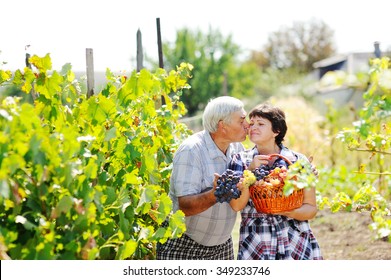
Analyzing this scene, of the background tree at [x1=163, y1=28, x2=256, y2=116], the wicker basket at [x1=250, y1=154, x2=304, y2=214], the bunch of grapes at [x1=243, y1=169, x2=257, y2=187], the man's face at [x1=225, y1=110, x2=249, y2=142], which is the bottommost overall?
the background tree at [x1=163, y1=28, x2=256, y2=116]

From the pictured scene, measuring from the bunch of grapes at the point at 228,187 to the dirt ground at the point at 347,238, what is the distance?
114 inches

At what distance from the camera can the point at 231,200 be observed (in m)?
3.53

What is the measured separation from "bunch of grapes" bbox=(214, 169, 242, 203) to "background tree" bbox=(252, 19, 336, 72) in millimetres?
49560

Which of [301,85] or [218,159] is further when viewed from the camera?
[301,85]

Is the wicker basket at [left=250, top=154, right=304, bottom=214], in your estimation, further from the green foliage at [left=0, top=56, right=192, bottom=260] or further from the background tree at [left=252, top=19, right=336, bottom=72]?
the background tree at [left=252, top=19, right=336, bottom=72]

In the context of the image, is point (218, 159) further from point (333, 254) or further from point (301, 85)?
point (301, 85)

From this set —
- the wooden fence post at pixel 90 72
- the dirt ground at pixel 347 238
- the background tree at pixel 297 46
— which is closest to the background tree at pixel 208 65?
the background tree at pixel 297 46

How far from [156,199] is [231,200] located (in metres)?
0.39

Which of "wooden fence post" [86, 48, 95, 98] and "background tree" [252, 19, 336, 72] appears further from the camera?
"background tree" [252, 19, 336, 72]

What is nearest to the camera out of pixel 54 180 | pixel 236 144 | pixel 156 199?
pixel 54 180

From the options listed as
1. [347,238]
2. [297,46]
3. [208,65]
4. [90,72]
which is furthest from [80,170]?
[297,46]

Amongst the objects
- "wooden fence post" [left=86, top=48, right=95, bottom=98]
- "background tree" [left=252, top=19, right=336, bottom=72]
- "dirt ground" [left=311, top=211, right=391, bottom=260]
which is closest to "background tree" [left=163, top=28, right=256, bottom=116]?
"background tree" [left=252, top=19, right=336, bottom=72]

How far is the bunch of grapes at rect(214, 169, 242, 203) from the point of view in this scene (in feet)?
10.7
